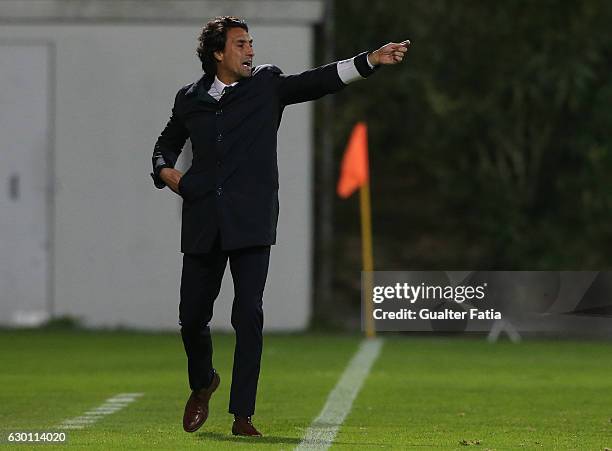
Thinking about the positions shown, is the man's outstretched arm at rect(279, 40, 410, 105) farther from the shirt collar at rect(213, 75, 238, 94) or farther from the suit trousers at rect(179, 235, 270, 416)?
the suit trousers at rect(179, 235, 270, 416)

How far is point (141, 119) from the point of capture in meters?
17.5

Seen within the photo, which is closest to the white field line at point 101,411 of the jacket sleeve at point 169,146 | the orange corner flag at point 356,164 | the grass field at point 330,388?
the grass field at point 330,388

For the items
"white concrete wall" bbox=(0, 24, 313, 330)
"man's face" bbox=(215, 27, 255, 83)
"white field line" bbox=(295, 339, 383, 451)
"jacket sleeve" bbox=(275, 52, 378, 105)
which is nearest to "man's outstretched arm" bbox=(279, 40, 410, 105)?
"jacket sleeve" bbox=(275, 52, 378, 105)

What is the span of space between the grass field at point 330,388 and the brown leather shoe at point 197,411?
2.2 inches

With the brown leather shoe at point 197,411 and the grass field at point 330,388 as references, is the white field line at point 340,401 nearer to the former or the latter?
the grass field at point 330,388

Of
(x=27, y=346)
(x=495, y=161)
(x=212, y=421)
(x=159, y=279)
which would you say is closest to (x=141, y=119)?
(x=159, y=279)

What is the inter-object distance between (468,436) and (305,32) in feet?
32.2

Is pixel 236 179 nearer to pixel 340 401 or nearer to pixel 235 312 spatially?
pixel 235 312

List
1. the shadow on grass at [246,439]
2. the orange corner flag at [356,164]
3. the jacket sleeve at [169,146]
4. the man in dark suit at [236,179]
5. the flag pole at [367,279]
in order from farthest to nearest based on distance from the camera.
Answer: the orange corner flag at [356,164] → the flag pole at [367,279] → the jacket sleeve at [169,146] → the man in dark suit at [236,179] → the shadow on grass at [246,439]

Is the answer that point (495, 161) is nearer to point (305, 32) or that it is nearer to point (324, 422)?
point (305, 32)

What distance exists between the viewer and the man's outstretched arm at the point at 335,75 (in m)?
7.68

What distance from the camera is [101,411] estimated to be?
9375 mm

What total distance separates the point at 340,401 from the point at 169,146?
7.36 feet

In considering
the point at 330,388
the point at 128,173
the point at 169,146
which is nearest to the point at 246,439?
the point at 169,146
